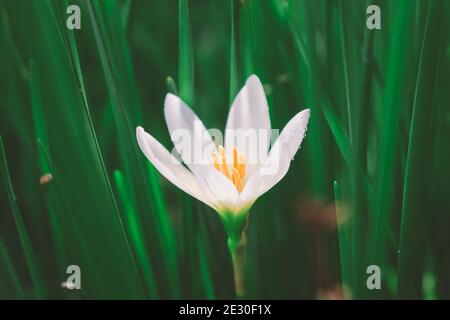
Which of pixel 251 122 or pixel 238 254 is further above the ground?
pixel 251 122

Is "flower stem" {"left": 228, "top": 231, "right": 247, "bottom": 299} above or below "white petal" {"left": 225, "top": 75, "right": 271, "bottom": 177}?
below

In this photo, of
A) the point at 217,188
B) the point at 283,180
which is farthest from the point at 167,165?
the point at 283,180

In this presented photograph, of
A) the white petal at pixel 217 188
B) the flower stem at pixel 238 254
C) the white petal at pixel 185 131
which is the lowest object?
the flower stem at pixel 238 254

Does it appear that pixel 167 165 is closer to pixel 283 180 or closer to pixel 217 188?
pixel 217 188

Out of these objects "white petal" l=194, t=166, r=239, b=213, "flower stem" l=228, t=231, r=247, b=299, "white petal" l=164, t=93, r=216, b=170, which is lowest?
"flower stem" l=228, t=231, r=247, b=299

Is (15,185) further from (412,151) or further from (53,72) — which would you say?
(412,151)

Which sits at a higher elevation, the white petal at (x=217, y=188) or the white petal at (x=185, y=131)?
the white petal at (x=185, y=131)
